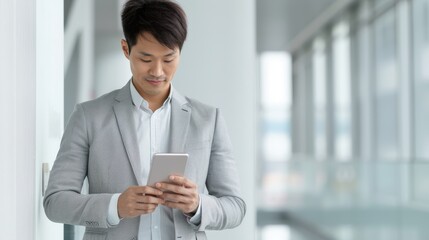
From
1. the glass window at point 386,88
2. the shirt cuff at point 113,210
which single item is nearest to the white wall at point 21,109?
the shirt cuff at point 113,210

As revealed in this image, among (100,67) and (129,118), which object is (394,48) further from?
(129,118)

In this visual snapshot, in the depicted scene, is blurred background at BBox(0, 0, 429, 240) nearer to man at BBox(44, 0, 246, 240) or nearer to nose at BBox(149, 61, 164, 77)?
man at BBox(44, 0, 246, 240)

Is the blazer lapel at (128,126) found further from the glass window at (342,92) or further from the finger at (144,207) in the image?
the glass window at (342,92)

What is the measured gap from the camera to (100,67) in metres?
4.69

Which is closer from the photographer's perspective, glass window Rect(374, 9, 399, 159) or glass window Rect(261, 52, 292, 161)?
glass window Rect(374, 9, 399, 159)

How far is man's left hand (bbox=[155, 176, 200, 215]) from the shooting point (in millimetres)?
2264

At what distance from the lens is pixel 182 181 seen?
7.47 feet

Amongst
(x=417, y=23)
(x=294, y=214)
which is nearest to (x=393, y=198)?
(x=417, y=23)

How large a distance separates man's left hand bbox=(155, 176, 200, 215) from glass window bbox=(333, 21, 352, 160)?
41.9 ft

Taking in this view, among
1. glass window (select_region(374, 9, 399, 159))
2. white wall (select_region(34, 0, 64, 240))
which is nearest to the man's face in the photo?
white wall (select_region(34, 0, 64, 240))

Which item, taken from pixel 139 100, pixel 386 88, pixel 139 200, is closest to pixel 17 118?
pixel 139 100

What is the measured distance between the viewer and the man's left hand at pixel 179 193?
2.26m

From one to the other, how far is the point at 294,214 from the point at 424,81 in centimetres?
1162

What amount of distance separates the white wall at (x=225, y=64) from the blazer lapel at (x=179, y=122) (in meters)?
1.34
